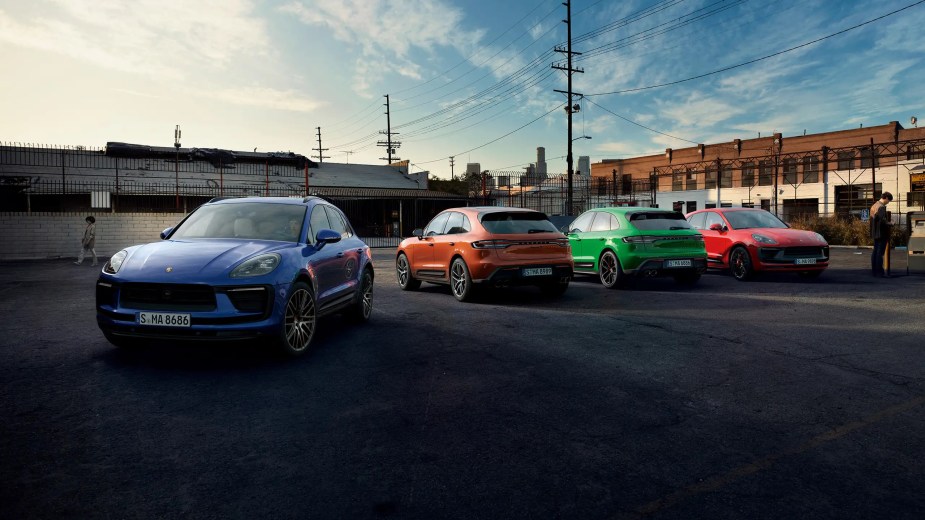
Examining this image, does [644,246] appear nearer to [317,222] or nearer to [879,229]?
[879,229]

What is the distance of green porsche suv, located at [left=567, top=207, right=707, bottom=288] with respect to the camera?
10.8 m

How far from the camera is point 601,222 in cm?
1185

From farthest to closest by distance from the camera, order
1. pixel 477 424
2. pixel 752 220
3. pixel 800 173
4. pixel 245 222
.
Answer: pixel 800 173 → pixel 752 220 → pixel 245 222 → pixel 477 424

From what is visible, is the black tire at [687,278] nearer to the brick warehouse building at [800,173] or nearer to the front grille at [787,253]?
the front grille at [787,253]

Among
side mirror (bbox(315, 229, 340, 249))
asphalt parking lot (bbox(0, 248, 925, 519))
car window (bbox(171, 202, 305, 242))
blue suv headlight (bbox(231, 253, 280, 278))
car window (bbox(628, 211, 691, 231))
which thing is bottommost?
asphalt parking lot (bbox(0, 248, 925, 519))

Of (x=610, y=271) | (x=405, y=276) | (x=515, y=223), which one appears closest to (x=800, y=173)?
(x=610, y=271)

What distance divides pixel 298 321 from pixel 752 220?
11.2 m

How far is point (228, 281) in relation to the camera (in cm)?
500

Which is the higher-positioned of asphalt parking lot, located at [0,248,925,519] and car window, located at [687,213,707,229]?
car window, located at [687,213,707,229]

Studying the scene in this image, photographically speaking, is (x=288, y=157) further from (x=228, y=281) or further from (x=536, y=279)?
(x=228, y=281)

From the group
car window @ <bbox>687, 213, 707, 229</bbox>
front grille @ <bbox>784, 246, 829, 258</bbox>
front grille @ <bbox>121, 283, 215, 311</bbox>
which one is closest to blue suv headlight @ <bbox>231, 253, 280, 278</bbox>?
front grille @ <bbox>121, 283, 215, 311</bbox>

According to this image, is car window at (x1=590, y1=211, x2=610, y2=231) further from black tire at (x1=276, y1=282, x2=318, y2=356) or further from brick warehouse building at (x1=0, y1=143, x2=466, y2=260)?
brick warehouse building at (x1=0, y1=143, x2=466, y2=260)

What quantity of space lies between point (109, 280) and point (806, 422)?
18.4ft

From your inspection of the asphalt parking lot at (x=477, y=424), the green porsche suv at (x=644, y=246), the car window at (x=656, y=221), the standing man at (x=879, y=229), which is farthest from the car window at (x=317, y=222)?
the standing man at (x=879, y=229)
